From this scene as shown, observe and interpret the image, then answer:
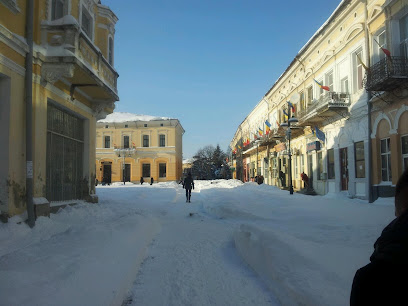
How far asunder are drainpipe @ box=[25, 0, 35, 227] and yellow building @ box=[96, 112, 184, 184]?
144ft

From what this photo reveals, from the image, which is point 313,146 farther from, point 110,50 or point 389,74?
point 110,50

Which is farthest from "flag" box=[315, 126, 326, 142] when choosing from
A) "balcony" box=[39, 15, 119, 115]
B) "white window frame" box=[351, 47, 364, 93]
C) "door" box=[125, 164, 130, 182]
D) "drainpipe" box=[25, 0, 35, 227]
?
"door" box=[125, 164, 130, 182]

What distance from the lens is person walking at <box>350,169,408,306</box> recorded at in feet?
3.81

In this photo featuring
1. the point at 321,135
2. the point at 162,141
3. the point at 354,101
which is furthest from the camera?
the point at 162,141

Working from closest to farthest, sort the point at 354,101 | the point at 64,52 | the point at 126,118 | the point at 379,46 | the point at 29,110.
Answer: the point at 29,110 → the point at 64,52 → the point at 379,46 → the point at 354,101 → the point at 126,118

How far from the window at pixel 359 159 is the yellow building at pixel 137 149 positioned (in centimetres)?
3800

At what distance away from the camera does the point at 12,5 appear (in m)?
6.95

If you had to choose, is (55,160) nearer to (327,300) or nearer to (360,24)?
(327,300)

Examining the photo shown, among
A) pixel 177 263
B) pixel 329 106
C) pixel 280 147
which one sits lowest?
pixel 177 263

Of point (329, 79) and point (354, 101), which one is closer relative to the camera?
point (354, 101)

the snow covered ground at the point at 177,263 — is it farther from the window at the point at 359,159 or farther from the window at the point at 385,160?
the window at the point at 359,159

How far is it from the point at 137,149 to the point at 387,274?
5220 cm

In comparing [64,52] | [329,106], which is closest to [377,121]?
[329,106]

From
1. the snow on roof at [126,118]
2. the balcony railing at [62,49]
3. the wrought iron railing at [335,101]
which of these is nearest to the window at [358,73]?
the wrought iron railing at [335,101]
